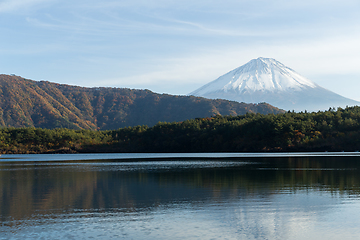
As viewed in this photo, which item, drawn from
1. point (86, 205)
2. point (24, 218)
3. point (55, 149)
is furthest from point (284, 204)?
point (55, 149)

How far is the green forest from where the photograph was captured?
99812mm

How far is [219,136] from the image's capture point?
11706 cm

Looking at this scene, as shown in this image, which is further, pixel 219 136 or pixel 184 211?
pixel 219 136

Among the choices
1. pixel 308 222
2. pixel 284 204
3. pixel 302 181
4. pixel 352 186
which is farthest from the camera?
pixel 302 181

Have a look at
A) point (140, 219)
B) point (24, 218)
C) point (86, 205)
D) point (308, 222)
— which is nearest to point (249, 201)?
point (308, 222)

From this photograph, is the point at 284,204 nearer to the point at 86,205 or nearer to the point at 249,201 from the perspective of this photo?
the point at 249,201

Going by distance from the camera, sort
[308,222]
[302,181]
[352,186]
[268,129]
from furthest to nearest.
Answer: [268,129], [302,181], [352,186], [308,222]

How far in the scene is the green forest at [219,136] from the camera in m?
99.8

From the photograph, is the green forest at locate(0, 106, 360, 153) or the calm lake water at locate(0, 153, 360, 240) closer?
the calm lake water at locate(0, 153, 360, 240)

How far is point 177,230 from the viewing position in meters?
12.9

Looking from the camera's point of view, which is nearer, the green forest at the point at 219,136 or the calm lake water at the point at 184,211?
the calm lake water at the point at 184,211

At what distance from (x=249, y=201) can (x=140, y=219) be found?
580cm

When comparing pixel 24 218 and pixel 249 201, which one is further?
pixel 249 201

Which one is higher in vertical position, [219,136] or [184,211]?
[219,136]
